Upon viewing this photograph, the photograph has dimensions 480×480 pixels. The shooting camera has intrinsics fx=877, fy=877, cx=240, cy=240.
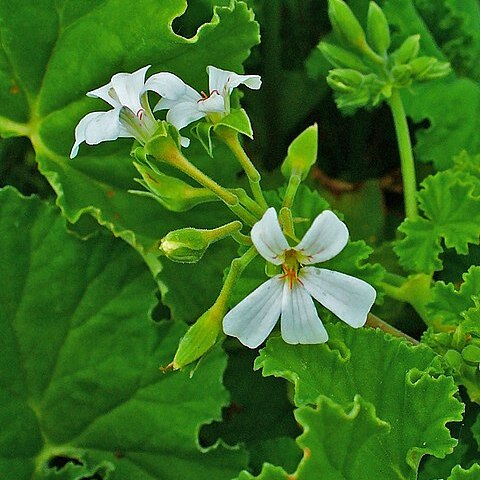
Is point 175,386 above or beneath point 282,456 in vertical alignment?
above

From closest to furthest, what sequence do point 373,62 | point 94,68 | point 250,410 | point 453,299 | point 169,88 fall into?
1. point 169,88
2. point 453,299
3. point 94,68
4. point 373,62
5. point 250,410

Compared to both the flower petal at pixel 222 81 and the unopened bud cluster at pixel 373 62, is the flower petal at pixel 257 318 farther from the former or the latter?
the unopened bud cluster at pixel 373 62

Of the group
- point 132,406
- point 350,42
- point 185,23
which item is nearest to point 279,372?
point 132,406

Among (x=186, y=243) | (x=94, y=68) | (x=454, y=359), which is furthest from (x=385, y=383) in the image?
(x=94, y=68)

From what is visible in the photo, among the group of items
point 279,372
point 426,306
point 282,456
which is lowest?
point 282,456

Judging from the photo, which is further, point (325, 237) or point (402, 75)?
point (402, 75)

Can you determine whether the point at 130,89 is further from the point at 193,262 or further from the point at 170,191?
the point at 193,262

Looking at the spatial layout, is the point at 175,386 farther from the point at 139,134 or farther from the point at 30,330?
the point at 139,134

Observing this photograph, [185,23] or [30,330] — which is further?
[185,23]
